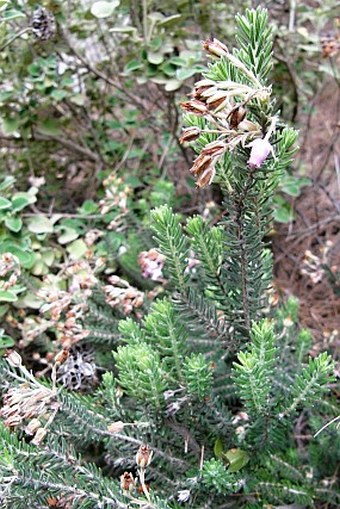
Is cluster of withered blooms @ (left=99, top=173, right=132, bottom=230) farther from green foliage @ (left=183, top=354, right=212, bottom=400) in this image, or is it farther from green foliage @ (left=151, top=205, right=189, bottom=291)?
green foliage @ (left=183, top=354, right=212, bottom=400)

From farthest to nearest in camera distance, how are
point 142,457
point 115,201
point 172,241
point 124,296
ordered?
point 115,201 → point 124,296 → point 172,241 → point 142,457

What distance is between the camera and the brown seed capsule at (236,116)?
0.69m

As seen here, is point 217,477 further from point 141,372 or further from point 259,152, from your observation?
point 259,152

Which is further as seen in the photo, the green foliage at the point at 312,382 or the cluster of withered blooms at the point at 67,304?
the cluster of withered blooms at the point at 67,304

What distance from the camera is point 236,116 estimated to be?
0.70 meters

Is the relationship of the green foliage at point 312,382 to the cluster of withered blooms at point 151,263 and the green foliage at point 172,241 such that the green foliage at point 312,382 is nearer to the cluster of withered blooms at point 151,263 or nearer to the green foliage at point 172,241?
the green foliage at point 172,241

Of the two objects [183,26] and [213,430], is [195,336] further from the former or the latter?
[183,26]

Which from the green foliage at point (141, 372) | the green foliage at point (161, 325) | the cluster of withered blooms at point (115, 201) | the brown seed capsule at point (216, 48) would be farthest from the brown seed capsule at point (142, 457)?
the cluster of withered blooms at point (115, 201)

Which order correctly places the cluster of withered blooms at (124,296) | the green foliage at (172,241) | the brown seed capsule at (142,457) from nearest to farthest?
Answer: the brown seed capsule at (142,457) → the green foliage at (172,241) → the cluster of withered blooms at (124,296)

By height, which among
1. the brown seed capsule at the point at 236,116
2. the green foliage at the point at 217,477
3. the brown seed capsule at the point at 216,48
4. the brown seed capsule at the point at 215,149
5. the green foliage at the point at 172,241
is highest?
the brown seed capsule at the point at 216,48

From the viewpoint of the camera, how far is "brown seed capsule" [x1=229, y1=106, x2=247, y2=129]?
0.69 metres

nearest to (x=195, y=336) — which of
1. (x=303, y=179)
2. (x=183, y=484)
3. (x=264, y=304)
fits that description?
(x=264, y=304)

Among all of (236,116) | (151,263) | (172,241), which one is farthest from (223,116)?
(151,263)

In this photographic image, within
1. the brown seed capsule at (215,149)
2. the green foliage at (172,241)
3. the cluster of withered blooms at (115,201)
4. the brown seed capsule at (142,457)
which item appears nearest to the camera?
the brown seed capsule at (215,149)
